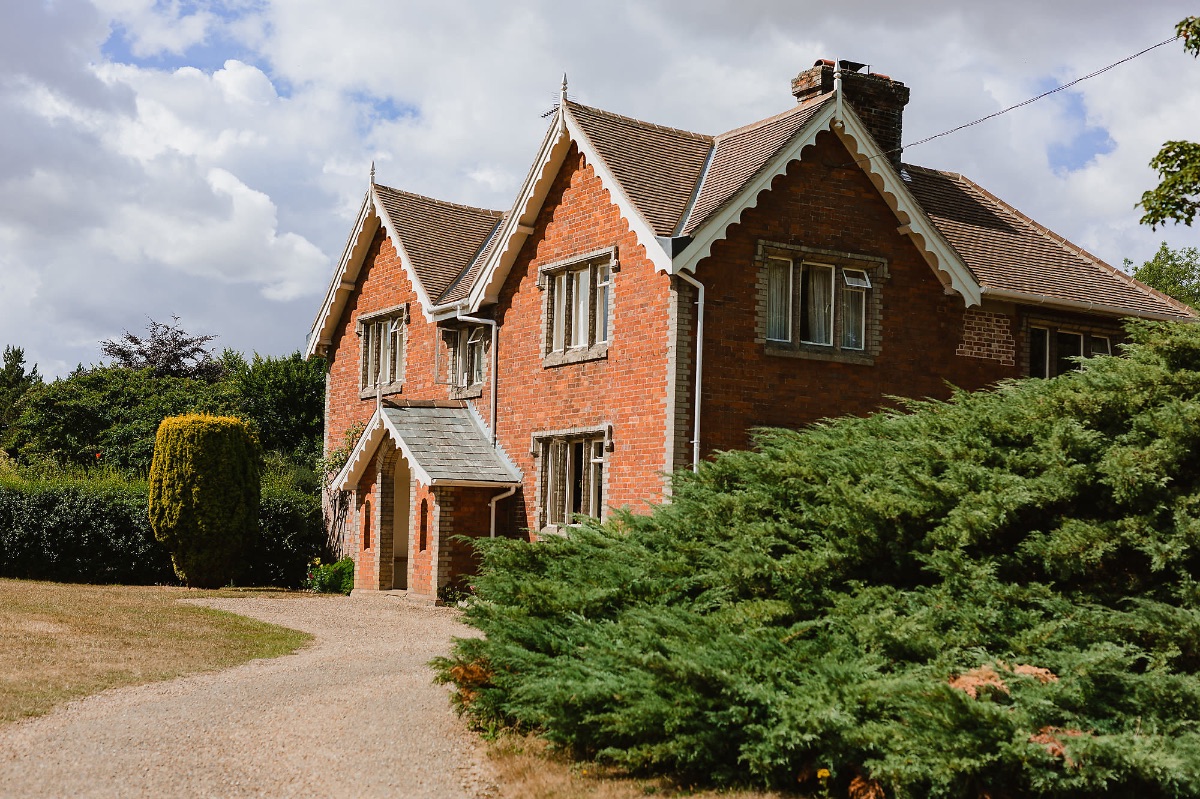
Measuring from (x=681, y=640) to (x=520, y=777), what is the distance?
1.63m

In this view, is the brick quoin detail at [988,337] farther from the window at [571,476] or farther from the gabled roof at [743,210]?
the window at [571,476]

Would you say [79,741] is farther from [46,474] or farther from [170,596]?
[46,474]

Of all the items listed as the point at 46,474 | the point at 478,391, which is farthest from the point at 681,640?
the point at 46,474

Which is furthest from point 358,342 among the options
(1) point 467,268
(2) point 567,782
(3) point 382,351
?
(2) point 567,782

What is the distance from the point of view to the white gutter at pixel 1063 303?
21859mm

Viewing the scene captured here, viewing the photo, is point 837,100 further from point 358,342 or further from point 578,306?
point 358,342

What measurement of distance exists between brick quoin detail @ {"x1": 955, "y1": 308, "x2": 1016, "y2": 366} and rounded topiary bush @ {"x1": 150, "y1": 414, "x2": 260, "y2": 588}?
1492cm

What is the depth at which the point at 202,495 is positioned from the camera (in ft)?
86.9

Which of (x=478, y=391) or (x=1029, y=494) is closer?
Result: (x=1029, y=494)

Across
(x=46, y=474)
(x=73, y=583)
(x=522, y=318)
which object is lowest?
(x=73, y=583)

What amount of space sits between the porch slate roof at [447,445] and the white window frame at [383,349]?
3321 millimetres

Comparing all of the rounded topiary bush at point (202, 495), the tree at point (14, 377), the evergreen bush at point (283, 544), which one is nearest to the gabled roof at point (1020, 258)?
the rounded topiary bush at point (202, 495)

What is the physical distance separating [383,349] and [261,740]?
1858 centimetres

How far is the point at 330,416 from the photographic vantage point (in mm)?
31125
